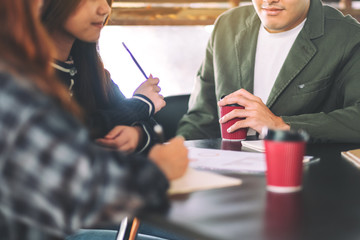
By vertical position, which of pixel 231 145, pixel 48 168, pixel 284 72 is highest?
pixel 48 168

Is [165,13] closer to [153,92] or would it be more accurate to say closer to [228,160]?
[153,92]

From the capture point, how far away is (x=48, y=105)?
72 centimetres

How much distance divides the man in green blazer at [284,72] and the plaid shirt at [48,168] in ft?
2.99

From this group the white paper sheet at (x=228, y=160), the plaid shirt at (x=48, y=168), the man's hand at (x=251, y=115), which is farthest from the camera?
the man's hand at (x=251, y=115)

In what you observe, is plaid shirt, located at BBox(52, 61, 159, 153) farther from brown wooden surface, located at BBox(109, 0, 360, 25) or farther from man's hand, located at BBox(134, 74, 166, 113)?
brown wooden surface, located at BBox(109, 0, 360, 25)

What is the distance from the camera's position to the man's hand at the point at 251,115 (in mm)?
1579

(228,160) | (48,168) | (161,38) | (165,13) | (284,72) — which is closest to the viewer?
(48,168)

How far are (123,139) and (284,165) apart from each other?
1.74 ft

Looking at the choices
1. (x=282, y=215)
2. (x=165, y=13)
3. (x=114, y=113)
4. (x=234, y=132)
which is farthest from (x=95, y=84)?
(x=165, y=13)

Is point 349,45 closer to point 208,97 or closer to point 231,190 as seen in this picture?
point 208,97

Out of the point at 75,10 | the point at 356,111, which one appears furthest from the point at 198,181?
the point at 356,111

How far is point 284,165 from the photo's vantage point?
3.15 ft

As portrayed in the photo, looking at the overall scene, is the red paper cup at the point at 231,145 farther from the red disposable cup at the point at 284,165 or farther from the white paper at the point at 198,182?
the red disposable cup at the point at 284,165

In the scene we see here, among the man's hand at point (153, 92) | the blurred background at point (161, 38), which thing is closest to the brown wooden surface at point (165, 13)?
the blurred background at point (161, 38)
